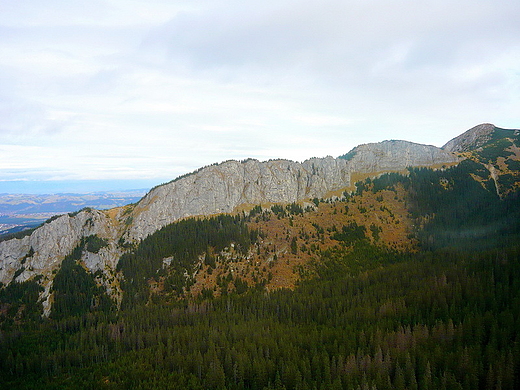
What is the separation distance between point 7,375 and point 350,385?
12197cm

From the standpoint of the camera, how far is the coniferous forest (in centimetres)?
7656

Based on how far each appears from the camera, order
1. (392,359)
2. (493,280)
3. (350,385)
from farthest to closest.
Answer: (493,280), (392,359), (350,385)

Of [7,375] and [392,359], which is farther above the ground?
[392,359]

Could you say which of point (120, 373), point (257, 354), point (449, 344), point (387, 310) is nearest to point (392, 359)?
point (449, 344)

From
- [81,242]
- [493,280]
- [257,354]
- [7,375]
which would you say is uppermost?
[81,242]

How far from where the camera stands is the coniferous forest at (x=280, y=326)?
7656 cm

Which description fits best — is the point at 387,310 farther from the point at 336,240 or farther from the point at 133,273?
the point at 133,273

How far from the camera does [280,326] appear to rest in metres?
107

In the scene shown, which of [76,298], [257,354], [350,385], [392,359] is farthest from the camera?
[76,298]

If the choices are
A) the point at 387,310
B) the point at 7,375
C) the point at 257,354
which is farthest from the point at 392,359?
the point at 7,375

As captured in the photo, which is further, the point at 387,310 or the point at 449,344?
the point at 387,310

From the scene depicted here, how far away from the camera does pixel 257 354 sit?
88.6 m

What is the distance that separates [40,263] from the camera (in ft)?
570

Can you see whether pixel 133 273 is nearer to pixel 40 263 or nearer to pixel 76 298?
pixel 76 298
